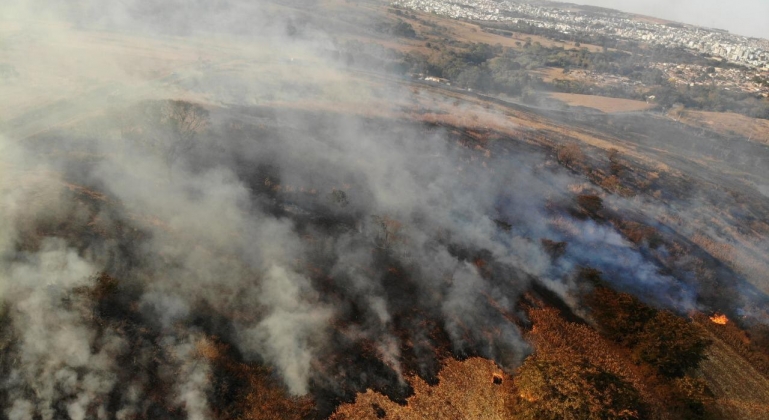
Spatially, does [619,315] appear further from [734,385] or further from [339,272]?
[339,272]

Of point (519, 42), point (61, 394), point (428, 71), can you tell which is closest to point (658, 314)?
point (61, 394)

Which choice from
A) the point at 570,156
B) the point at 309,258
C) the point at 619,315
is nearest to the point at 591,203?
the point at 570,156

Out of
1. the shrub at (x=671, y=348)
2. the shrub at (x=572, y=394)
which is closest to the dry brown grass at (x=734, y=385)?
the shrub at (x=671, y=348)

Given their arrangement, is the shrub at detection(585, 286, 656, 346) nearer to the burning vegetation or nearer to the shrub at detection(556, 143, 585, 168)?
the burning vegetation

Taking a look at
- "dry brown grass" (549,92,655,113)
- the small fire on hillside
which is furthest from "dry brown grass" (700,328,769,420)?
"dry brown grass" (549,92,655,113)

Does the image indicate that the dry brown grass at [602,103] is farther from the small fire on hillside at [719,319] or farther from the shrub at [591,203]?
the small fire on hillside at [719,319]

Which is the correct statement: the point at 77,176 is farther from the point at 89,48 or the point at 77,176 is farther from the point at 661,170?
the point at 661,170
